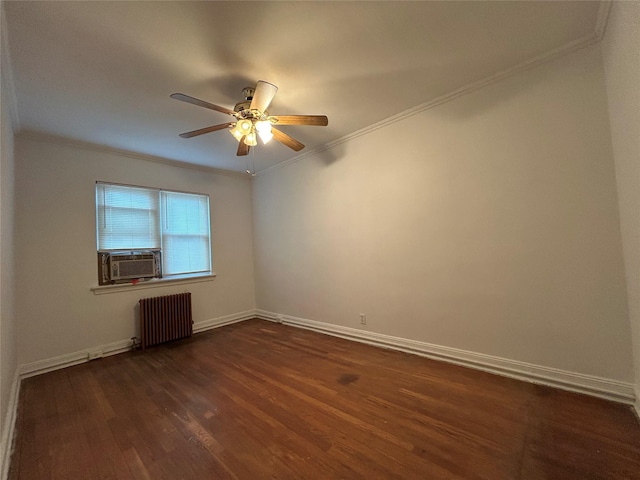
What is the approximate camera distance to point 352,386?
223cm

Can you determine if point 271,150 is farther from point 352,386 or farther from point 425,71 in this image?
point 352,386

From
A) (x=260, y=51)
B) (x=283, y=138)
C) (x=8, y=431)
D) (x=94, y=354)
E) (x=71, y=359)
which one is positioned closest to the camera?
(x=8, y=431)

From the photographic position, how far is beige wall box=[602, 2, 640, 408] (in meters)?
1.38

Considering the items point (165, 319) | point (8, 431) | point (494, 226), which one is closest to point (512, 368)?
point (494, 226)

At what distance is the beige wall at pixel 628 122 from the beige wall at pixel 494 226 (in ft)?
0.35

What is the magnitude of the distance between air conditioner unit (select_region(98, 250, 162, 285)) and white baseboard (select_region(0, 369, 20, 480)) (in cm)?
129

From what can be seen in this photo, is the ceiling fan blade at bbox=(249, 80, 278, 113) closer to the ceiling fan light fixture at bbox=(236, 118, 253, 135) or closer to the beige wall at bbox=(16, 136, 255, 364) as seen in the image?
the ceiling fan light fixture at bbox=(236, 118, 253, 135)

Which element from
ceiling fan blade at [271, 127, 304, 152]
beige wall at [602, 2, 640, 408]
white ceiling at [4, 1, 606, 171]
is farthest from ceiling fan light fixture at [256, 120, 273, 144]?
beige wall at [602, 2, 640, 408]

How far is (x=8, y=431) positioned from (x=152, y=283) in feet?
6.84

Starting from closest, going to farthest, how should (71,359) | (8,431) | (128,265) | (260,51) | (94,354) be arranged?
(8,431) < (260,51) < (71,359) < (94,354) < (128,265)

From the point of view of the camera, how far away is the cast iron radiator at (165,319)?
342cm

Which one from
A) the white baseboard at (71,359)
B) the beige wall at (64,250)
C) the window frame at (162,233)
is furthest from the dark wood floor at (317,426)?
the window frame at (162,233)

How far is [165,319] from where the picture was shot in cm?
359

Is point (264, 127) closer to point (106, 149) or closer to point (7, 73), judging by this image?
point (7, 73)
